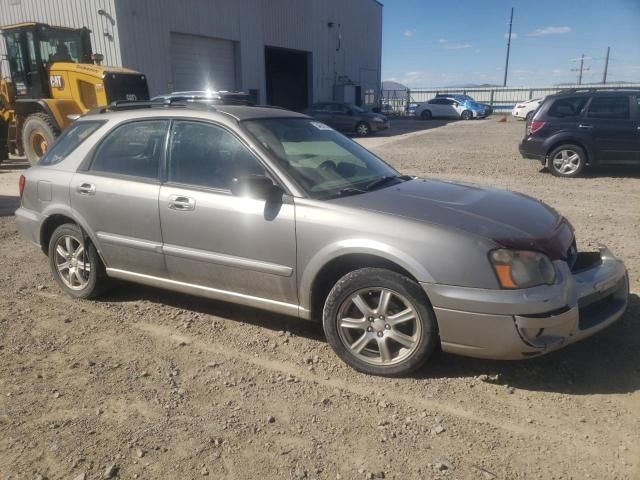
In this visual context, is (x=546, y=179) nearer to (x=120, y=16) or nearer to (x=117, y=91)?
(x=117, y=91)

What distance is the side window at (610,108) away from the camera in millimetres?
9906

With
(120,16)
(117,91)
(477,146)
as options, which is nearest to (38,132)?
(117,91)

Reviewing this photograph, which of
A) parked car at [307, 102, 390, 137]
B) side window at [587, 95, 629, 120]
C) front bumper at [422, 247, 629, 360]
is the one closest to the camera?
front bumper at [422, 247, 629, 360]

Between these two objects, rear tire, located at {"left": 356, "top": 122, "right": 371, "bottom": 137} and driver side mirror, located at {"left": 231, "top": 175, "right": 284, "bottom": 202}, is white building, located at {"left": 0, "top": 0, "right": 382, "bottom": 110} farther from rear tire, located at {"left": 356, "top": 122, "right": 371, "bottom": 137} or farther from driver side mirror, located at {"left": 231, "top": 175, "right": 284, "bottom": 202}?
driver side mirror, located at {"left": 231, "top": 175, "right": 284, "bottom": 202}

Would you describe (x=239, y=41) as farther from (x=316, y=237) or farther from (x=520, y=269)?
(x=520, y=269)

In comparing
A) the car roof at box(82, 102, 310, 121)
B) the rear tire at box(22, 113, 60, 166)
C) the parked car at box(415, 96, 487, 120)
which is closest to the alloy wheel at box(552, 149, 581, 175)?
the car roof at box(82, 102, 310, 121)

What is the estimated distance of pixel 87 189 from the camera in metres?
4.12

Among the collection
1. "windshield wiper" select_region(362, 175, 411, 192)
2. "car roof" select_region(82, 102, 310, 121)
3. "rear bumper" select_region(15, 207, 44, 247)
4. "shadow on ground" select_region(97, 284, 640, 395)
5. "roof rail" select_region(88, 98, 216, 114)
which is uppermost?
"roof rail" select_region(88, 98, 216, 114)

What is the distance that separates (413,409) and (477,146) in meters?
15.6

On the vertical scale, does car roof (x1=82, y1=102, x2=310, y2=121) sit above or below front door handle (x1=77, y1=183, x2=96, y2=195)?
above

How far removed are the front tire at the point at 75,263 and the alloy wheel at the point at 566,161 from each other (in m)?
9.27

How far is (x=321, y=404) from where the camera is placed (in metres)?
2.97

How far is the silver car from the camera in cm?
288

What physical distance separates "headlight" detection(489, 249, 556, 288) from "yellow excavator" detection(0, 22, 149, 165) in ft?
36.1
